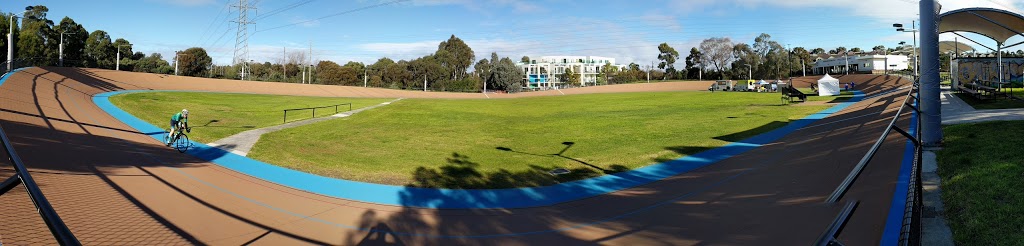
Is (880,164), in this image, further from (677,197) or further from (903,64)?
(903,64)

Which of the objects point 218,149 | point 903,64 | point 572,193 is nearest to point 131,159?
point 218,149

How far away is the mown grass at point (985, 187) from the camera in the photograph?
4.55 m

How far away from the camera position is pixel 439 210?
31.4 ft

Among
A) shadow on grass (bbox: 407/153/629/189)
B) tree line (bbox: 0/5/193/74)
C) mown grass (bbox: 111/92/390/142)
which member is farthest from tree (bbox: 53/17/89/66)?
shadow on grass (bbox: 407/153/629/189)

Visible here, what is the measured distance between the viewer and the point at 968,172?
648 cm

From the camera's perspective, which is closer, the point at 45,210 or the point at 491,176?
the point at 45,210

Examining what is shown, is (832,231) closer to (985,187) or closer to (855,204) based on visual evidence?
(855,204)

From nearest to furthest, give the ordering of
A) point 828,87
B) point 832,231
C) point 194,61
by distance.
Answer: point 832,231, point 828,87, point 194,61

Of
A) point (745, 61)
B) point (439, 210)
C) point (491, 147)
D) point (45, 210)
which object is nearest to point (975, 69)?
point (491, 147)

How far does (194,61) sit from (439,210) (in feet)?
299

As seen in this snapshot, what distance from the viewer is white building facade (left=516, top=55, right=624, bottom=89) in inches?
4894

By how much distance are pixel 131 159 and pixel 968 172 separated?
19.4 meters

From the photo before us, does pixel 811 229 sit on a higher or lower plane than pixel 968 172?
lower

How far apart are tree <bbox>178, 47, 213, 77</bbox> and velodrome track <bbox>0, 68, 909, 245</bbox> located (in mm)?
75694
